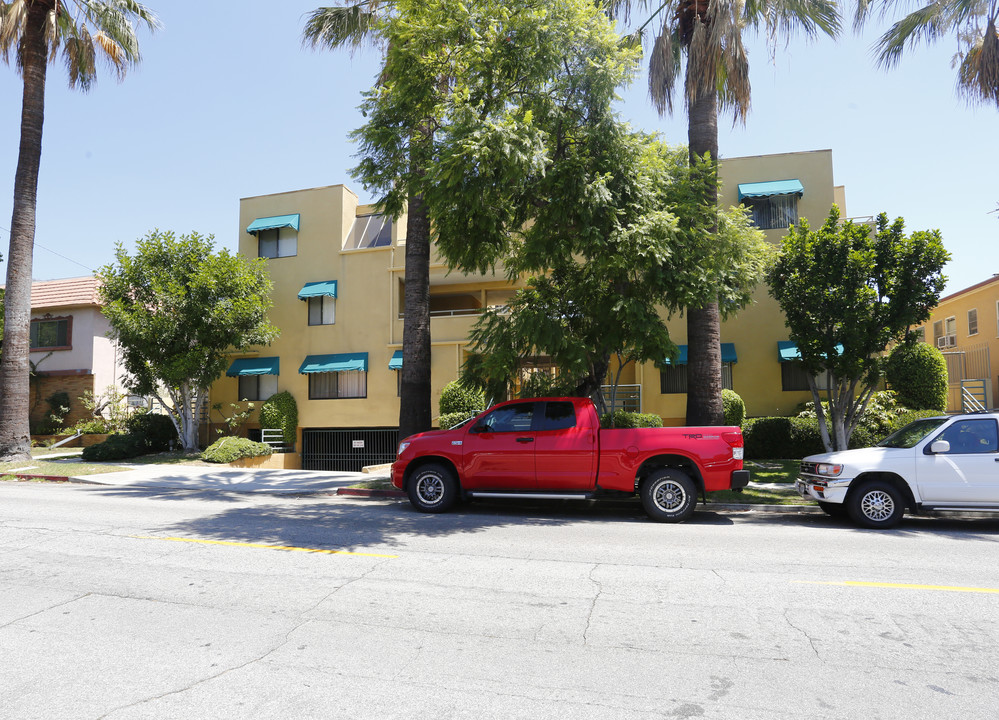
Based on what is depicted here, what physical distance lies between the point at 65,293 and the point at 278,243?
397 inches

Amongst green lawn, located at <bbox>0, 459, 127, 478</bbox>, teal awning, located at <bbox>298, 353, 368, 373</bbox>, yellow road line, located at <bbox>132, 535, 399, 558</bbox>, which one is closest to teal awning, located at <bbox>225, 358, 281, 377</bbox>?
teal awning, located at <bbox>298, 353, 368, 373</bbox>

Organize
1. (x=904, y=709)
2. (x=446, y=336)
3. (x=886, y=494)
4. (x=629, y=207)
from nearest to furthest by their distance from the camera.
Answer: (x=904, y=709)
(x=886, y=494)
(x=629, y=207)
(x=446, y=336)

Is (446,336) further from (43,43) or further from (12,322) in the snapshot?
(43,43)

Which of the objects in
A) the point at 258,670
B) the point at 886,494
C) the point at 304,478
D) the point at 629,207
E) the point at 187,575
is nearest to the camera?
the point at 258,670

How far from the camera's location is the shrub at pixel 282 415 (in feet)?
75.8

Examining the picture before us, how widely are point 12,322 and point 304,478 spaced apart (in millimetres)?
10246

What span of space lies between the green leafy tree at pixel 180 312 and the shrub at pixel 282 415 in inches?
90.6

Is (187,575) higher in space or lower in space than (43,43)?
lower

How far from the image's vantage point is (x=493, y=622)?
5.17 metres

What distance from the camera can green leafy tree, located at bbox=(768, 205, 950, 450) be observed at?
1198 cm

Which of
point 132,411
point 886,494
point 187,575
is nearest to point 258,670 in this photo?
point 187,575

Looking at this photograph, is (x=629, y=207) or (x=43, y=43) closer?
(x=629, y=207)

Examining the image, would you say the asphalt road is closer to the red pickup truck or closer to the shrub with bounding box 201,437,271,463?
the red pickup truck

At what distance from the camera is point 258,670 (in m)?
4.25
